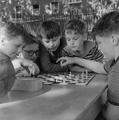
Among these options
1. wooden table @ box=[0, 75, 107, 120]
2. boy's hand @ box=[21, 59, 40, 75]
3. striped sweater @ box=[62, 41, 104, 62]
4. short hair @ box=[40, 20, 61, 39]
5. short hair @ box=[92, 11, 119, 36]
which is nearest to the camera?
wooden table @ box=[0, 75, 107, 120]

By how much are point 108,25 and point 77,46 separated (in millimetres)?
689

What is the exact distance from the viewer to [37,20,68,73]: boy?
1.96m

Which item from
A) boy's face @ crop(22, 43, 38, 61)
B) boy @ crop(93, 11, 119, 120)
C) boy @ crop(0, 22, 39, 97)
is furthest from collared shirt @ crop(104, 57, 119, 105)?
boy's face @ crop(22, 43, 38, 61)

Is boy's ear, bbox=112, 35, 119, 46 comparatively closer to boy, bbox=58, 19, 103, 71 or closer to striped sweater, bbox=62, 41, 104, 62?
boy, bbox=58, 19, 103, 71

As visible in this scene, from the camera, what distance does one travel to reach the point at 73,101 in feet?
3.73

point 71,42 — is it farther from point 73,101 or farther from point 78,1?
point 78,1

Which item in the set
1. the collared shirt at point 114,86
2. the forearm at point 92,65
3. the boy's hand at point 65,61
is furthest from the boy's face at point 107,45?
the boy's hand at point 65,61

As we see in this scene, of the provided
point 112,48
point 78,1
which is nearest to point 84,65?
point 112,48

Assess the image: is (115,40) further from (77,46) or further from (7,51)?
(77,46)

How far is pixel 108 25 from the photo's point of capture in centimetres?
150

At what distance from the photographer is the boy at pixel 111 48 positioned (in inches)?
54.5

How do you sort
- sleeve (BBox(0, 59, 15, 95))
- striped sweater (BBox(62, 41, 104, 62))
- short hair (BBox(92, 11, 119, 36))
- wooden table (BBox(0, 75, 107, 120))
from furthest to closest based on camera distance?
striped sweater (BBox(62, 41, 104, 62)) → short hair (BBox(92, 11, 119, 36)) → sleeve (BBox(0, 59, 15, 95)) → wooden table (BBox(0, 75, 107, 120))

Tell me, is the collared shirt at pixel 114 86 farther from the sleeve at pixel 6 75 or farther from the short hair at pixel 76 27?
the short hair at pixel 76 27

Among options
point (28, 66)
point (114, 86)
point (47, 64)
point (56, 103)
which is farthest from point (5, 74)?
point (47, 64)
